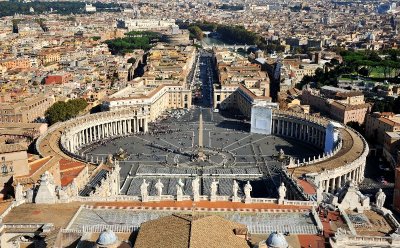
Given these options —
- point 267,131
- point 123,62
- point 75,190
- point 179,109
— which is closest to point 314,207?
point 75,190

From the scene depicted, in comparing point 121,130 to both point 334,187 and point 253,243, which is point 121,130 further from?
point 253,243

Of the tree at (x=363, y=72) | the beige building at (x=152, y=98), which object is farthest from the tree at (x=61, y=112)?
the tree at (x=363, y=72)

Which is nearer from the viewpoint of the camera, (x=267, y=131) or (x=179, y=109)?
(x=267, y=131)

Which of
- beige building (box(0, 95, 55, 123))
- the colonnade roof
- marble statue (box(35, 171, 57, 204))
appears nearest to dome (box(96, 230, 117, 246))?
marble statue (box(35, 171, 57, 204))

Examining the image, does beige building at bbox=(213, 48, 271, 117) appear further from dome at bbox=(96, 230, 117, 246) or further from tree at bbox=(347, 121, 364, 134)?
dome at bbox=(96, 230, 117, 246)

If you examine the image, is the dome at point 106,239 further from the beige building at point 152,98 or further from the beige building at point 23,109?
the beige building at point 23,109

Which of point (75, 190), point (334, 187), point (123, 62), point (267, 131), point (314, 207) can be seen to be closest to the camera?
point (314, 207)
